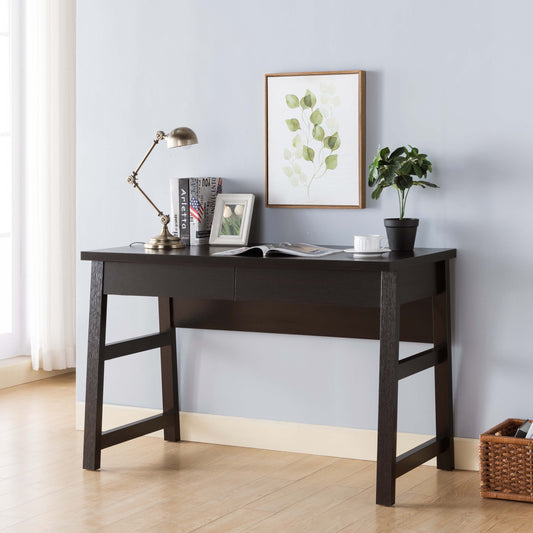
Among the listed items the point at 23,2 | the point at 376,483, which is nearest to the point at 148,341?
the point at 376,483

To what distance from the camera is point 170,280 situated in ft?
11.1

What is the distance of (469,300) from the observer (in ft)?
11.4

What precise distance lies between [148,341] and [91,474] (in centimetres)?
59

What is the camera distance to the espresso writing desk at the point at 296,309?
3072 mm

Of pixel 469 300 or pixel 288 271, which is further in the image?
pixel 469 300

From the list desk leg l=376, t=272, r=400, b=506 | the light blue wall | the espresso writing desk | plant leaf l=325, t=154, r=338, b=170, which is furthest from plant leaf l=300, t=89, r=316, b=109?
desk leg l=376, t=272, r=400, b=506

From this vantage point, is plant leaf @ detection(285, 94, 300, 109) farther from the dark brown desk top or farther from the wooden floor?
the wooden floor

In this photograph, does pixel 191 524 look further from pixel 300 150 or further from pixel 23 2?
pixel 23 2

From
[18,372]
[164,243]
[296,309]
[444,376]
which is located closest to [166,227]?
[164,243]

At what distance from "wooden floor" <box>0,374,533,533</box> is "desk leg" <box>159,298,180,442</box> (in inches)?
2.7

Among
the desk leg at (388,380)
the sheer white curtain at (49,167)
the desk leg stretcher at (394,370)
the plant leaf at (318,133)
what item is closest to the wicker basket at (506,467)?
the desk leg stretcher at (394,370)

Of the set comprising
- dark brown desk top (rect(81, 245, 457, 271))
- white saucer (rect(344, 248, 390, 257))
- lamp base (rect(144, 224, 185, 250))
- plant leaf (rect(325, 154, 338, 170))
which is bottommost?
dark brown desk top (rect(81, 245, 457, 271))

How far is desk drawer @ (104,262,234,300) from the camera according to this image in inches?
130

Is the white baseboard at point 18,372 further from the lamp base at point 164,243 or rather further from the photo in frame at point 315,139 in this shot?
the photo in frame at point 315,139
